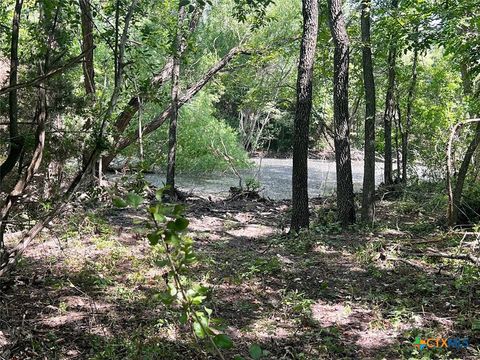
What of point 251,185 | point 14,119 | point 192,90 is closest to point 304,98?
point 14,119

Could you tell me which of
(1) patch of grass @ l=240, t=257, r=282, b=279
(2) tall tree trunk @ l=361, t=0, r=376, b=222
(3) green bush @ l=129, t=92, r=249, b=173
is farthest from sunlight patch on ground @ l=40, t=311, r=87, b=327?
(3) green bush @ l=129, t=92, r=249, b=173

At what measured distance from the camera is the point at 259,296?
4984mm

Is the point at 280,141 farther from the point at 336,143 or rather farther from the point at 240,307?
the point at 240,307

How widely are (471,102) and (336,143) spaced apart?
276 cm

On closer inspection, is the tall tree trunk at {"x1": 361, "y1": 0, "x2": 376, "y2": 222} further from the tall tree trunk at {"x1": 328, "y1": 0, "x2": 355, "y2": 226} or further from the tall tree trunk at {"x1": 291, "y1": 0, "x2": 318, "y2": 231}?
the tall tree trunk at {"x1": 291, "y1": 0, "x2": 318, "y2": 231}

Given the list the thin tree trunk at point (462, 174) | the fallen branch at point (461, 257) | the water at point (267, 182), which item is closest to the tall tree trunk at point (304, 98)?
the thin tree trunk at point (462, 174)

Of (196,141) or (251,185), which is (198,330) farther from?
(196,141)

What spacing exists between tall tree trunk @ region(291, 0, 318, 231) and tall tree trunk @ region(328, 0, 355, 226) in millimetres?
668

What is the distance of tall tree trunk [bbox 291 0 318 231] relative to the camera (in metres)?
7.79

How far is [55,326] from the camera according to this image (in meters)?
3.97

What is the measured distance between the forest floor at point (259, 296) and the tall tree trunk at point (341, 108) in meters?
0.88

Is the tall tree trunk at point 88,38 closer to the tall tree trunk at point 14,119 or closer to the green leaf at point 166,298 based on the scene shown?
the tall tree trunk at point 14,119

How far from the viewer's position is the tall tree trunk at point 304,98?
779cm

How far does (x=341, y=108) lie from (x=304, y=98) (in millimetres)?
1028
